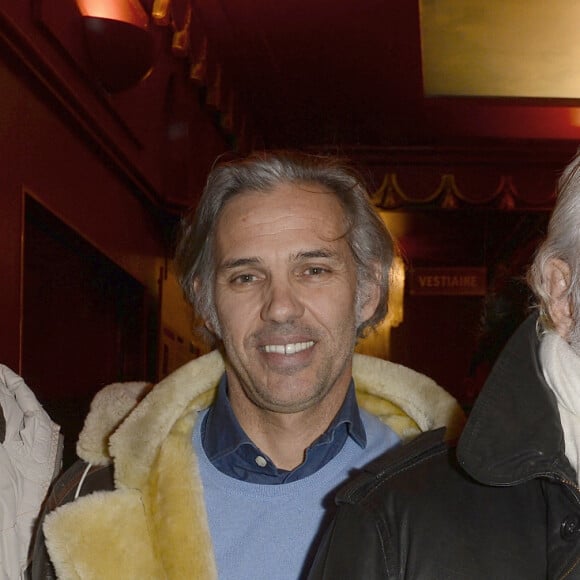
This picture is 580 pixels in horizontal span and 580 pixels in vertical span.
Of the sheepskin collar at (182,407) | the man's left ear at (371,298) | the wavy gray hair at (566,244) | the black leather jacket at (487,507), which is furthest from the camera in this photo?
the man's left ear at (371,298)

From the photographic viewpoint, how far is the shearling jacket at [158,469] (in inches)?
66.4

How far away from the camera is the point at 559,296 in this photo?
1396mm

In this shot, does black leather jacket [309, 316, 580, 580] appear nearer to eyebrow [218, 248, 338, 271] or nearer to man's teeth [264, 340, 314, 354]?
man's teeth [264, 340, 314, 354]

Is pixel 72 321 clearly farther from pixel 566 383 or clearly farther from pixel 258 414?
pixel 566 383

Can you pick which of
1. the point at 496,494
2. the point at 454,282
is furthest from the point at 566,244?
the point at 454,282

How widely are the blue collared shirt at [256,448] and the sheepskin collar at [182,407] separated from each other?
3.0 inches

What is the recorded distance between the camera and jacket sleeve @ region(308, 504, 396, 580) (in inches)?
48.9

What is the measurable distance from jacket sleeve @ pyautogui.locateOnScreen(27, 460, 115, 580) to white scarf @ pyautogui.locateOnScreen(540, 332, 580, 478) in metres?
0.89

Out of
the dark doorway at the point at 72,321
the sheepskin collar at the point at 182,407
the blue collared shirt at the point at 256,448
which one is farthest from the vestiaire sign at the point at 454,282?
the blue collared shirt at the point at 256,448

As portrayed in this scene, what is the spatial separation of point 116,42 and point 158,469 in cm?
275

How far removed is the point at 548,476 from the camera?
3.99 ft

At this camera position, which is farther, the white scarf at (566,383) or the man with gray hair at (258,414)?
the man with gray hair at (258,414)

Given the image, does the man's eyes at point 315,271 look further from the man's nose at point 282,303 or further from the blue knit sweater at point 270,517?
the blue knit sweater at point 270,517

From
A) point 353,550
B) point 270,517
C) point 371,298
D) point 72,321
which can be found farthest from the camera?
point 72,321
